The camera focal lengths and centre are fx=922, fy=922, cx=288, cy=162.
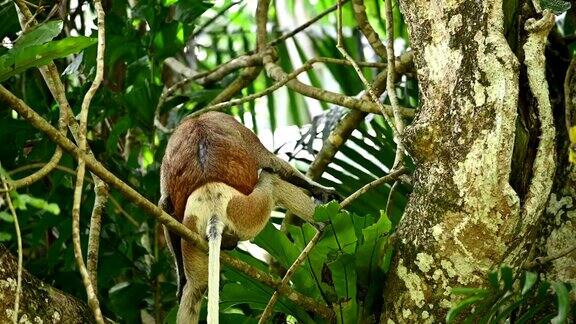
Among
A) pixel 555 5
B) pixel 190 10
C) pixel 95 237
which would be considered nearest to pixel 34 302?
pixel 95 237

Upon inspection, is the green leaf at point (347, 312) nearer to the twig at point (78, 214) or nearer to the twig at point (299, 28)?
the twig at point (78, 214)

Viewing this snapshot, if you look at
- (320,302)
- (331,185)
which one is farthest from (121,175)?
(320,302)

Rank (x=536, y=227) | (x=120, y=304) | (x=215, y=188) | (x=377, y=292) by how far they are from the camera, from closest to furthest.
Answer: (x=536, y=227) → (x=377, y=292) → (x=215, y=188) → (x=120, y=304)

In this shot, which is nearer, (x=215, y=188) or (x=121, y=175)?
(x=215, y=188)

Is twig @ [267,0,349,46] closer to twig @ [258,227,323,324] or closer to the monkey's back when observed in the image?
the monkey's back

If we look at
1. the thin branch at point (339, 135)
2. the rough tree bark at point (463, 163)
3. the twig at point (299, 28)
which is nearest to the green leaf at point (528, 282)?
the rough tree bark at point (463, 163)

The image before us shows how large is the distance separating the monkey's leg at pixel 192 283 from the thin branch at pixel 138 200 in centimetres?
43

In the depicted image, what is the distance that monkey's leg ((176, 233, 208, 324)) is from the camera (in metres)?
2.66

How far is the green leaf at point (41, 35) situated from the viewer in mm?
1921

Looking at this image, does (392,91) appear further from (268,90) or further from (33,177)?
(33,177)

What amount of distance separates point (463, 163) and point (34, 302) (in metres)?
1.02

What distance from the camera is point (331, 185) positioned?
3.17 m

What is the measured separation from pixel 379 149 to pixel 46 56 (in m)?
1.57

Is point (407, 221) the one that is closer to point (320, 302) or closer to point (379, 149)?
point (320, 302)
